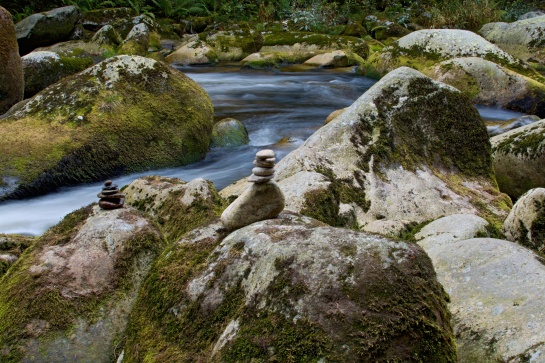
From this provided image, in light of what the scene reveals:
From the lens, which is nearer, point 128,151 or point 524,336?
point 524,336

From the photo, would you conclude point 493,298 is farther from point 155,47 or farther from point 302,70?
point 155,47

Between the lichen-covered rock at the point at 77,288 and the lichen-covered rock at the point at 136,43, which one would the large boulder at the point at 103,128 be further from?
the lichen-covered rock at the point at 136,43

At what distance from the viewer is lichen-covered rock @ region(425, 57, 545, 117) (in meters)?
13.1

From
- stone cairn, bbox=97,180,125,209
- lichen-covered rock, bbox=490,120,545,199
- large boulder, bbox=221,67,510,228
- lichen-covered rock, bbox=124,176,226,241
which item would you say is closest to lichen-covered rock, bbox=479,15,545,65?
lichen-covered rock, bbox=490,120,545,199

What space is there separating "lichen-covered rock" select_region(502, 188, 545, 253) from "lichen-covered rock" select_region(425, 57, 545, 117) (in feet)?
31.0

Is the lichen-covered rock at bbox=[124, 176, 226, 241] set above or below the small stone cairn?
below

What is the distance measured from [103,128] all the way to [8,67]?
137 inches

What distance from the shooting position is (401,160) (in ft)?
19.2

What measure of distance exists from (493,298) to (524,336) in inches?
14.1

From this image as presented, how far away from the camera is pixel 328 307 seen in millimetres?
2371

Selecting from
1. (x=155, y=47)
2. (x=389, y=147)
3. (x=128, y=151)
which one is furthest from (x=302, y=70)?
(x=389, y=147)

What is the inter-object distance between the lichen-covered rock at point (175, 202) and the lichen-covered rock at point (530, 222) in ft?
8.11

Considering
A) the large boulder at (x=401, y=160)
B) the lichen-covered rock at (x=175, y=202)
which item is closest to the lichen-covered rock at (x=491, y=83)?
the large boulder at (x=401, y=160)

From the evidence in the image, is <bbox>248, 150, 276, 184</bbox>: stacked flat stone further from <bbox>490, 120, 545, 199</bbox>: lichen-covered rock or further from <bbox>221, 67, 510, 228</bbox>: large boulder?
<bbox>490, 120, 545, 199</bbox>: lichen-covered rock
